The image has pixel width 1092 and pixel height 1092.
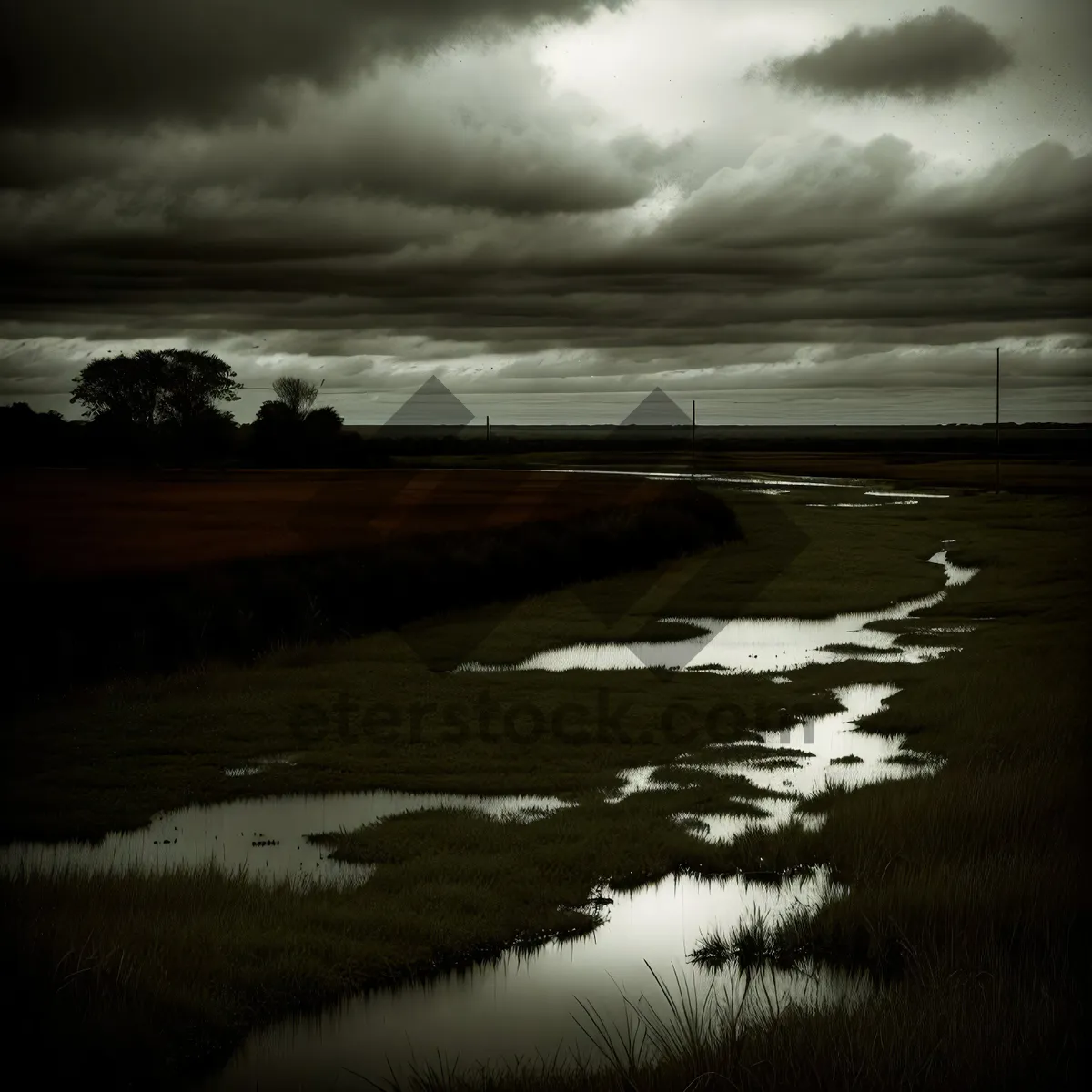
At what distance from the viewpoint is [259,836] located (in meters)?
10.5

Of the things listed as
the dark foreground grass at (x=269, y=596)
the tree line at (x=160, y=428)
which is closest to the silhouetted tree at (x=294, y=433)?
the tree line at (x=160, y=428)

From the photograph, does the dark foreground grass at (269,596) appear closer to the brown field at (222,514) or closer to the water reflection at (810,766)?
the brown field at (222,514)

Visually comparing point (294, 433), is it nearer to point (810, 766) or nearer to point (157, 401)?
point (157, 401)

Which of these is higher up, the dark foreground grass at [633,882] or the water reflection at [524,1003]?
the dark foreground grass at [633,882]

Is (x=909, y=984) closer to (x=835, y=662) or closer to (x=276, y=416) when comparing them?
(x=835, y=662)

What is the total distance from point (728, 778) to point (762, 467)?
125348 millimetres

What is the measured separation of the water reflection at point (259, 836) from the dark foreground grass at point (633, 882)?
40 centimetres

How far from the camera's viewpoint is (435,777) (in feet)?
40.9

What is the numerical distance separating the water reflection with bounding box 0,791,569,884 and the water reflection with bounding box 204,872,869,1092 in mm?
2082

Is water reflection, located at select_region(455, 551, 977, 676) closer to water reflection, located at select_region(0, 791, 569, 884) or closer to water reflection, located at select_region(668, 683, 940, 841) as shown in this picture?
water reflection, located at select_region(668, 683, 940, 841)

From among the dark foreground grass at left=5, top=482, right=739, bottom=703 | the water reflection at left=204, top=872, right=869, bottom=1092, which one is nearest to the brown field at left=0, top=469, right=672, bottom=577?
the dark foreground grass at left=5, top=482, right=739, bottom=703

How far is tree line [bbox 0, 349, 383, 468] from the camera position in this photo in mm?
32969

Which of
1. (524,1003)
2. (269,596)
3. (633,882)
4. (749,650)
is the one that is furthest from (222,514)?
(524,1003)

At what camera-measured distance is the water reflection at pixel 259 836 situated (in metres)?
9.46
